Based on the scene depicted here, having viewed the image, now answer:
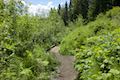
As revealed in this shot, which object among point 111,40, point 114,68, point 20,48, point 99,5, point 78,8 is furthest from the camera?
point 78,8

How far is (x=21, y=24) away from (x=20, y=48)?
3.86ft

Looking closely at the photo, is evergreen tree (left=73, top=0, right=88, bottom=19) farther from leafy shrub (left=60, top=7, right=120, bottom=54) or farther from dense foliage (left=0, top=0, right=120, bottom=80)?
dense foliage (left=0, top=0, right=120, bottom=80)

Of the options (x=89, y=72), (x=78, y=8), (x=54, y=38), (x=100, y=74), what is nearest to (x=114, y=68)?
(x=100, y=74)

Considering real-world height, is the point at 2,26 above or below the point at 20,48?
above

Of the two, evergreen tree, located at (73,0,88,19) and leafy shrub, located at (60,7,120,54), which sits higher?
evergreen tree, located at (73,0,88,19)

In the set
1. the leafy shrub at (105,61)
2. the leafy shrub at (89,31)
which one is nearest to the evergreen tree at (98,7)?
the leafy shrub at (89,31)

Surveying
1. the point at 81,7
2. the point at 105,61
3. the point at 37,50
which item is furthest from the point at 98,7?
the point at 105,61

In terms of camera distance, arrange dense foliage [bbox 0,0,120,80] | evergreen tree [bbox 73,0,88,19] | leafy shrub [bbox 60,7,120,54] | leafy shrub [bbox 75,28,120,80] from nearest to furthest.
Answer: leafy shrub [bbox 75,28,120,80]
dense foliage [bbox 0,0,120,80]
leafy shrub [bbox 60,7,120,54]
evergreen tree [bbox 73,0,88,19]

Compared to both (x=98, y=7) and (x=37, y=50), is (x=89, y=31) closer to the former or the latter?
(x=37, y=50)

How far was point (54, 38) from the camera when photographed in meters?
40.3

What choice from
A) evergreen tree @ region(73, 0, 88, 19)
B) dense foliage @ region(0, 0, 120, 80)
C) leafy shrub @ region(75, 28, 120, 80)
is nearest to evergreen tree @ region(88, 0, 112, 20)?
evergreen tree @ region(73, 0, 88, 19)

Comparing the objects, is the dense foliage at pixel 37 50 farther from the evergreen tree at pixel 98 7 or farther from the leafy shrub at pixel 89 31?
the evergreen tree at pixel 98 7

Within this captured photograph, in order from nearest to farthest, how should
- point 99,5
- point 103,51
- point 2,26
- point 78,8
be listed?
point 103,51
point 2,26
point 99,5
point 78,8

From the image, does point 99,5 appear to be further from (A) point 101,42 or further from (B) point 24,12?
(A) point 101,42
